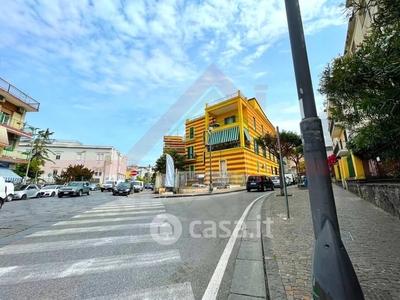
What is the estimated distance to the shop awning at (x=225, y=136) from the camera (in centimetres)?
2663

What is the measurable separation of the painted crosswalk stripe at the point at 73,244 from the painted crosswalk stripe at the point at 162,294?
7.00 feet

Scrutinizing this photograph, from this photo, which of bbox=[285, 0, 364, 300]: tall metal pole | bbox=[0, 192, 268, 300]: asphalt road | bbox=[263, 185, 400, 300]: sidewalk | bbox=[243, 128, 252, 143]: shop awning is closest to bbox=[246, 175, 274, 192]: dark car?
bbox=[243, 128, 252, 143]: shop awning

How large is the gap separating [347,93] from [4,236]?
851 centimetres

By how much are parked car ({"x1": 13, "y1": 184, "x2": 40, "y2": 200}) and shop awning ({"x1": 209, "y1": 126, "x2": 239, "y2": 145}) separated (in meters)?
20.8

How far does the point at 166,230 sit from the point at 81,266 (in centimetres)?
247

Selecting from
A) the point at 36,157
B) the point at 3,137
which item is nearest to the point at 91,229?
the point at 3,137

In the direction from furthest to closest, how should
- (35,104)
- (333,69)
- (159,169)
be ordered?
(159,169)
(35,104)
(333,69)

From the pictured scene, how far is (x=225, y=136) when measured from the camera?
2764 centimetres

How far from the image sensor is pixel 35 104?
26031mm

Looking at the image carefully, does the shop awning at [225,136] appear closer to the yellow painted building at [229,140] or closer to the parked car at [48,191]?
the yellow painted building at [229,140]

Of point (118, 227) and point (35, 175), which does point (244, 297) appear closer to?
point (118, 227)

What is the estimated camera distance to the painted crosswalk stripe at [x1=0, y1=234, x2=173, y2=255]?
4.26 m

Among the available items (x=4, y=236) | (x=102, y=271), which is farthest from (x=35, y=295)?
(x=4, y=236)
